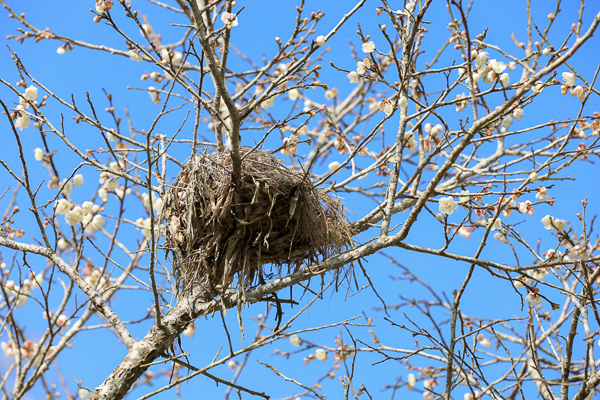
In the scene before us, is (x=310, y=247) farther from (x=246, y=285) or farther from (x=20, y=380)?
(x=20, y=380)

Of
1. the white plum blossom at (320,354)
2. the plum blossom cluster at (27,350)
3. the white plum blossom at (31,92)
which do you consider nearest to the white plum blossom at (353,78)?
the white plum blossom at (31,92)

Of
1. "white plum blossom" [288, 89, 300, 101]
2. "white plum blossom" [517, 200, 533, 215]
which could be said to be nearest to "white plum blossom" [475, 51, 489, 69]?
"white plum blossom" [517, 200, 533, 215]

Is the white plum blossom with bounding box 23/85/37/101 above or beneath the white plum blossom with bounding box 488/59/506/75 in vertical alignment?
above

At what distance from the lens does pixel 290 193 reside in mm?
2918

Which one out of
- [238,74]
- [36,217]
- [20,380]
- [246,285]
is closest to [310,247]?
[246,285]

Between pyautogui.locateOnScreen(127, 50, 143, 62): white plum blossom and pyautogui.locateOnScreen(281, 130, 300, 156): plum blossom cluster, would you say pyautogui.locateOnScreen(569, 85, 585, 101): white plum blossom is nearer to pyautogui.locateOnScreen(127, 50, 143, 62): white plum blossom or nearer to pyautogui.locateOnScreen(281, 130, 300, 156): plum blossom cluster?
pyautogui.locateOnScreen(281, 130, 300, 156): plum blossom cluster

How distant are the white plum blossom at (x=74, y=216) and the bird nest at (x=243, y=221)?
1.77m

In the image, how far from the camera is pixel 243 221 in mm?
2713

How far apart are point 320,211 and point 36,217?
1639 millimetres

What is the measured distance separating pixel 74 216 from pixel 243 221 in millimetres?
2439

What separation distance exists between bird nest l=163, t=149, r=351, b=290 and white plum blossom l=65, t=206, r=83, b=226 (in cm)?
177

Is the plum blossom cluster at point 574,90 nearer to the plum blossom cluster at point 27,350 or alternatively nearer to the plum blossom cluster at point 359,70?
the plum blossom cluster at point 359,70

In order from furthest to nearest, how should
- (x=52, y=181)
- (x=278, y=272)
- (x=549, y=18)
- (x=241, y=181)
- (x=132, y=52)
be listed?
(x=52, y=181)
(x=132, y=52)
(x=549, y=18)
(x=278, y=272)
(x=241, y=181)

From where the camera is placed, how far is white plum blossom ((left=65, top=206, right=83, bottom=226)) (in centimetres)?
441
